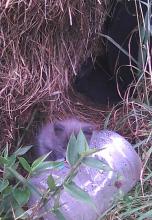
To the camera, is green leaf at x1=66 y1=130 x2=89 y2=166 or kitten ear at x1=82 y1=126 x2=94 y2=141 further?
kitten ear at x1=82 y1=126 x2=94 y2=141

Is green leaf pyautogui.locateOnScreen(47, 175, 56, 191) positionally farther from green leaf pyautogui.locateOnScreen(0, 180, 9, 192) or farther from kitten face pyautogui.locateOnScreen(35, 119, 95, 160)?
kitten face pyautogui.locateOnScreen(35, 119, 95, 160)

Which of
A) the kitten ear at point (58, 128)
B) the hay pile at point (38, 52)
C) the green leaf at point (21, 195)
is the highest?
the hay pile at point (38, 52)

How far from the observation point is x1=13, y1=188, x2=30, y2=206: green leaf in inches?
47.4

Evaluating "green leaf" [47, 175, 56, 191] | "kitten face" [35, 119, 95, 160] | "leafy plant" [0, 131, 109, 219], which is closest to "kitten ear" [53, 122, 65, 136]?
"kitten face" [35, 119, 95, 160]

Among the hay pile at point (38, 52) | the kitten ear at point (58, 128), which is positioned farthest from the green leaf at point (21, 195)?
the kitten ear at point (58, 128)

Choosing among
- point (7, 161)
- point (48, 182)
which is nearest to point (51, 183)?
point (48, 182)

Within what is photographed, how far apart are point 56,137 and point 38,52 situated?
0.28 metres

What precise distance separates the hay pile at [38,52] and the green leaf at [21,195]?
0.27 meters

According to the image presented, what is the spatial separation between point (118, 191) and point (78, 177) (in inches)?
4.6

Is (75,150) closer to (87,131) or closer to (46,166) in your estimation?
(46,166)

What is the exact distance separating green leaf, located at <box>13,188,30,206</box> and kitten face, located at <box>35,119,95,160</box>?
331 mm

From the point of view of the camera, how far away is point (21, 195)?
1.21 metres

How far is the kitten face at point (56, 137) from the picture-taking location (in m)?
1.55

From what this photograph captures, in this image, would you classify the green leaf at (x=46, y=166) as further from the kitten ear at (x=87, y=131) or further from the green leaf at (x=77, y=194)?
the kitten ear at (x=87, y=131)
